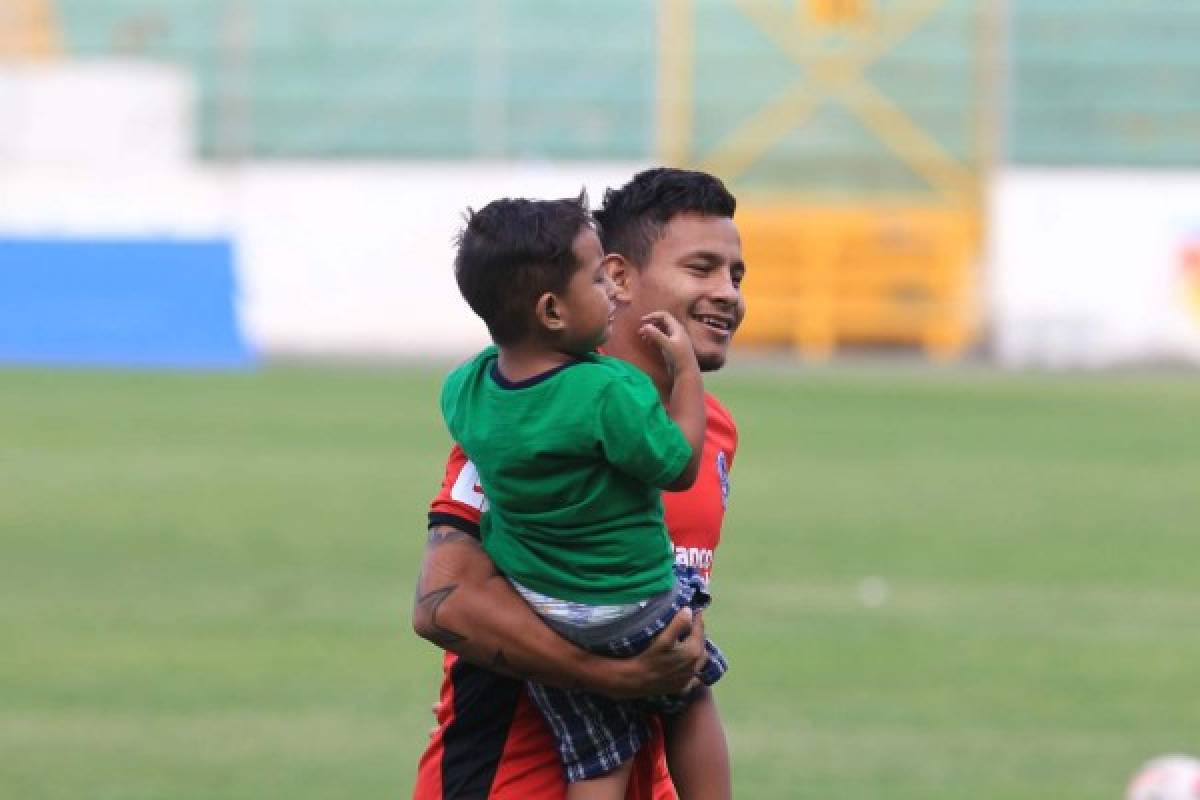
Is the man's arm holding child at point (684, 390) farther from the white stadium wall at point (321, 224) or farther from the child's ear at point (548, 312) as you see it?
the white stadium wall at point (321, 224)

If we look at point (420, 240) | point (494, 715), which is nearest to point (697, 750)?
point (494, 715)

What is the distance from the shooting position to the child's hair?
3.64m

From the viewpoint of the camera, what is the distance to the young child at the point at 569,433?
11.8 ft

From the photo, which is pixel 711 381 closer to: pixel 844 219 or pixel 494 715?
pixel 844 219

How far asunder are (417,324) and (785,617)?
2135 cm

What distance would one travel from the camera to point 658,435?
3.58 m

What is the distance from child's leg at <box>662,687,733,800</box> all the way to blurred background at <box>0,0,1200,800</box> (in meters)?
3.33

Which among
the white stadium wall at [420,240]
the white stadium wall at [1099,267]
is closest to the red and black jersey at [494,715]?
the white stadium wall at [420,240]

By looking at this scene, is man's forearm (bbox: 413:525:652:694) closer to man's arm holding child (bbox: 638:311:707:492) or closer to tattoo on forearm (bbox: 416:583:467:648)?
tattoo on forearm (bbox: 416:583:467:648)

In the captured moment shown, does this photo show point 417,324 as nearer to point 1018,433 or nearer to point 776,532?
point 1018,433

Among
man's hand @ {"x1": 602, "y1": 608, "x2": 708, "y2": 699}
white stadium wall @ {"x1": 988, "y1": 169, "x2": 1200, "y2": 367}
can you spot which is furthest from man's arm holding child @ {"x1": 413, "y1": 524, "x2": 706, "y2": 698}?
white stadium wall @ {"x1": 988, "y1": 169, "x2": 1200, "y2": 367}

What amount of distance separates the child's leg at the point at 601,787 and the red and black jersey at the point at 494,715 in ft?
0.17

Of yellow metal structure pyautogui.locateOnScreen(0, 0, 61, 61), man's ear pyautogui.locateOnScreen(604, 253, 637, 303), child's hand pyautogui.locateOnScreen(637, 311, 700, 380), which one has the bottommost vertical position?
child's hand pyautogui.locateOnScreen(637, 311, 700, 380)

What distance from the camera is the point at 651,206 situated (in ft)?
13.0
